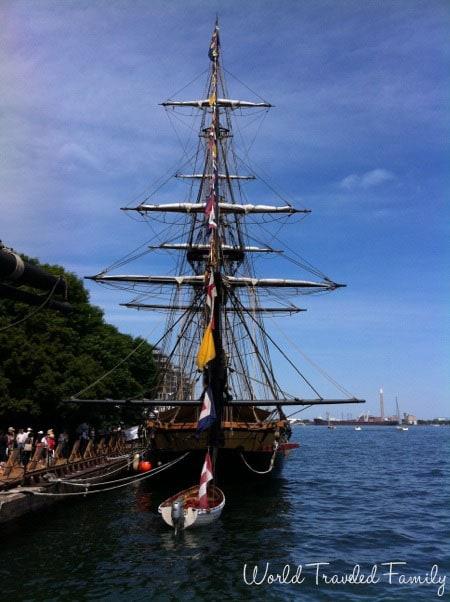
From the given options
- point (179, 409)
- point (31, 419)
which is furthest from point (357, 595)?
point (31, 419)

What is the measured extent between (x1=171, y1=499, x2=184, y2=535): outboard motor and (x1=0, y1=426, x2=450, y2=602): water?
355mm

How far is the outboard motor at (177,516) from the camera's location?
671 inches

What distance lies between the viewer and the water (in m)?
12.5

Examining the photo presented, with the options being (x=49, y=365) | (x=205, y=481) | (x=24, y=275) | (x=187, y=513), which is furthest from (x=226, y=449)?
(x=24, y=275)

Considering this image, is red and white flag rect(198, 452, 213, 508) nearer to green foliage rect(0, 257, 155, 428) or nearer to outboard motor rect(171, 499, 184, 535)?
outboard motor rect(171, 499, 184, 535)

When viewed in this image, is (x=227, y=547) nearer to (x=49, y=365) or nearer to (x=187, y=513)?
(x=187, y=513)

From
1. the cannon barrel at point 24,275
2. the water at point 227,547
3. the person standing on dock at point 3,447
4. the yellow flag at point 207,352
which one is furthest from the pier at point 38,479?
the cannon barrel at point 24,275

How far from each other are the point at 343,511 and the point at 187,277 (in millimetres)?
20101

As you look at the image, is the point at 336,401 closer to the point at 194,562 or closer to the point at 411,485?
the point at 194,562

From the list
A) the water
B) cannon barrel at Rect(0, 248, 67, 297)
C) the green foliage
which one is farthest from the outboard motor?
the green foliage

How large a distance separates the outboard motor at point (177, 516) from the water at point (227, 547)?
14.0 inches

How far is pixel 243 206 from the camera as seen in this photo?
41.3 m

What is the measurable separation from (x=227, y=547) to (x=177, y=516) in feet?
6.41

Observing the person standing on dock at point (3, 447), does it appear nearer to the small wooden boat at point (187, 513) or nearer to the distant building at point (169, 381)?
the distant building at point (169, 381)
